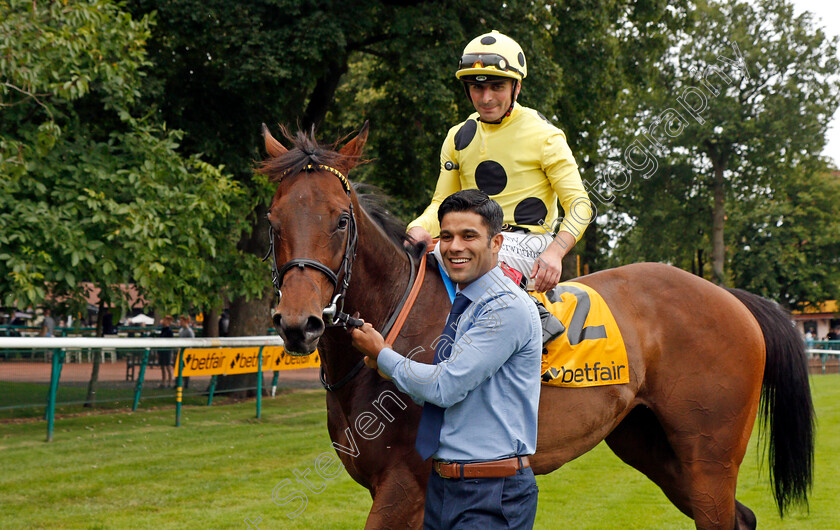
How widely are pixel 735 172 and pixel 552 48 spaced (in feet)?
63.7

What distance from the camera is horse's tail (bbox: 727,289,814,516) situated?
448 cm

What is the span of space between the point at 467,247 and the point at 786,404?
3284 mm

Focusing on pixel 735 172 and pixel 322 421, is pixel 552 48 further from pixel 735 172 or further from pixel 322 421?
pixel 735 172

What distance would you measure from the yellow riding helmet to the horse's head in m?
0.71

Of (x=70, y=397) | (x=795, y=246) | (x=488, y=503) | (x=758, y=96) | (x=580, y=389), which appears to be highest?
(x=758, y=96)

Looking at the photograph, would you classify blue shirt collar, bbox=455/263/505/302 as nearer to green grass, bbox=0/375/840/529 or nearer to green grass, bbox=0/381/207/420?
green grass, bbox=0/375/840/529

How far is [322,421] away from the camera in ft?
39.0

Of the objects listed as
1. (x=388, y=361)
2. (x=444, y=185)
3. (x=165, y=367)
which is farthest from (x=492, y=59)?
(x=165, y=367)

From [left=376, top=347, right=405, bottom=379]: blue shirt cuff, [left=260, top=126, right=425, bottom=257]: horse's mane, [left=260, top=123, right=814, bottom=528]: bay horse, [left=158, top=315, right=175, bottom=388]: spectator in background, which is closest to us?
[left=376, top=347, right=405, bottom=379]: blue shirt cuff

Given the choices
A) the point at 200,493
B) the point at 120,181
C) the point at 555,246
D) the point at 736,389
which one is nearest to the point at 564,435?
the point at 555,246

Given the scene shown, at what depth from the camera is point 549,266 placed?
10.9ft

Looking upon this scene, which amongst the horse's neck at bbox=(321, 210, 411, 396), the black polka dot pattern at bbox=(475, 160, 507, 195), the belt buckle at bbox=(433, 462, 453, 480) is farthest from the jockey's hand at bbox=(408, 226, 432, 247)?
the belt buckle at bbox=(433, 462, 453, 480)

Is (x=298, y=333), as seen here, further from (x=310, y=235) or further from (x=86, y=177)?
(x=86, y=177)

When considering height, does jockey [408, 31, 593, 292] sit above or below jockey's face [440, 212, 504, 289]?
above
